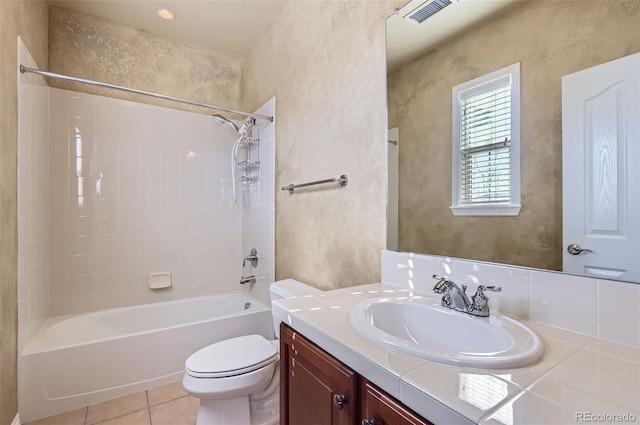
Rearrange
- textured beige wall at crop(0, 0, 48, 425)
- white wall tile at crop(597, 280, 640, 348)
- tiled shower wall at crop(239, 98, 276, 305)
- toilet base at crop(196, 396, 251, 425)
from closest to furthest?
white wall tile at crop(597, 280, 640, 348) < textured beige wall at crop(0, 0, 48, 425) < toilet base at crop(196, 396, 251, 425) < tiled shower wall at crop(239, 98, 276, 305)

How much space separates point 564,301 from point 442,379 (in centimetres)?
52

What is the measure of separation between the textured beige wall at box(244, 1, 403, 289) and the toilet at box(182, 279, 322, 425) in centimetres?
37

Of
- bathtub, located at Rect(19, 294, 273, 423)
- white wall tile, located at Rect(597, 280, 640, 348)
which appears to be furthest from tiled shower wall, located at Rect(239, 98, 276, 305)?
white wall tile, located at Rect(597, 280, 640, 348)

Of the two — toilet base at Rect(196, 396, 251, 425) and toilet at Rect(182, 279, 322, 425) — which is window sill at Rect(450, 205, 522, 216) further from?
toilet base at Rect(196, 396, 251, 425)

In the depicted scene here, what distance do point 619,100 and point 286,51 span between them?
200 centimetres

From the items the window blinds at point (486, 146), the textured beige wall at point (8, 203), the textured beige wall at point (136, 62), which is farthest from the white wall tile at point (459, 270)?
the textured beige wall at point (136, 62)

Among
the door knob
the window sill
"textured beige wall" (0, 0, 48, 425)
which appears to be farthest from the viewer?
"textured beige wall" (0, 0, 48, 425)

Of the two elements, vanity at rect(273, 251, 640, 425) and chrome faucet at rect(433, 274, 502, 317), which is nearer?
vanity at rect(273, 251, 640, 425)

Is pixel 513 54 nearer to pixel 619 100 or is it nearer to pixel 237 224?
pixel 619 100

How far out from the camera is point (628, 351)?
705 mm

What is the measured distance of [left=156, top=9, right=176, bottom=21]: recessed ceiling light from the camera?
2322 mm

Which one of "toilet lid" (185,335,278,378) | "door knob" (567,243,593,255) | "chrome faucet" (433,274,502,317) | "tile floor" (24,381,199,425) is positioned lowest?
"tile floor" (24,381,199,425)

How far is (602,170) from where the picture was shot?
794 millimetres

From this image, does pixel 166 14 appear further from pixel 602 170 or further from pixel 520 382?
pixel 520 382
